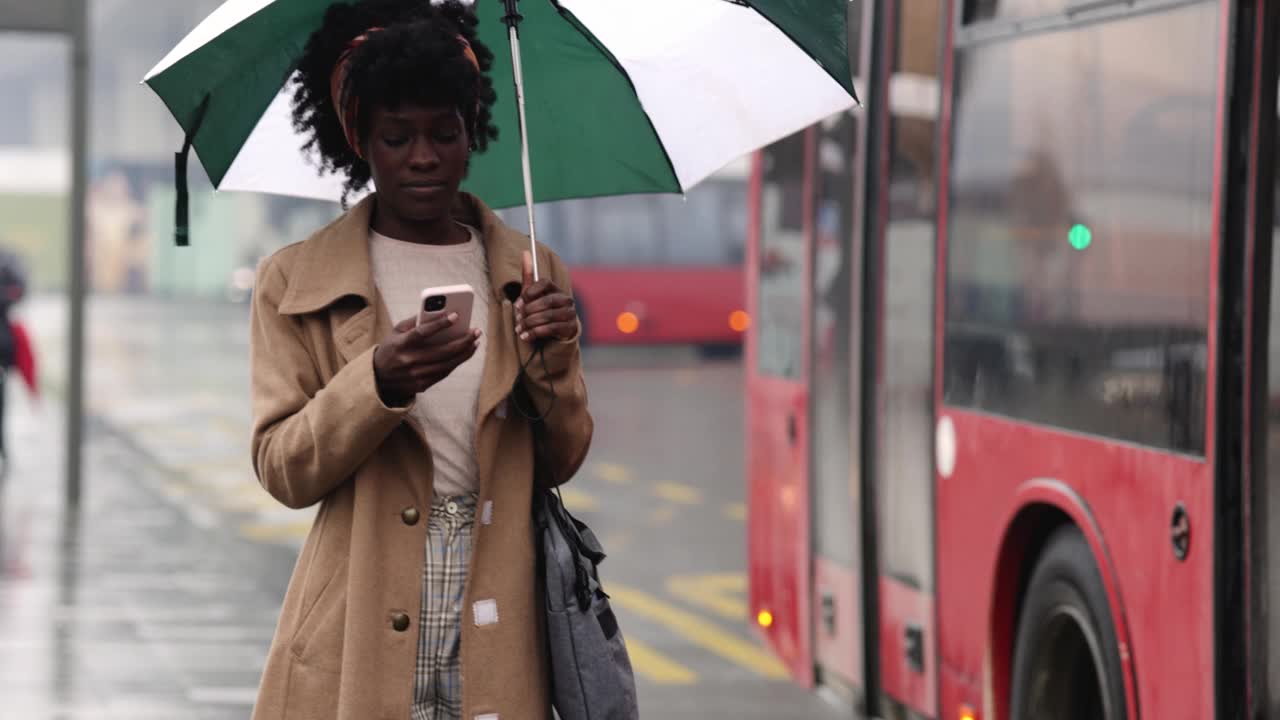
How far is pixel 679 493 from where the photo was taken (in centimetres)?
1535

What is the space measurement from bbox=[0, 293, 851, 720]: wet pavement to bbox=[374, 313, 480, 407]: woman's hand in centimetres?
480

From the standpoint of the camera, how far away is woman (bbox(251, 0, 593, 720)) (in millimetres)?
3162

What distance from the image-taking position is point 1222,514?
416cm

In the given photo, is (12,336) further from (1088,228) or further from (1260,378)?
(1260,378)

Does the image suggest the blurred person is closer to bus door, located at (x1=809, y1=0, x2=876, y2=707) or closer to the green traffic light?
bus door, located at (x1=809, y1=0, x2=876, y2=707)

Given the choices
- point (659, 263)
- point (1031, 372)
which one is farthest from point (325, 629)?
point (659, 263)

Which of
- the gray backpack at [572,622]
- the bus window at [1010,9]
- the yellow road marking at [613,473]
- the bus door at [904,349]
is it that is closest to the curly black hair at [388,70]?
the gray backpack at [572,622]

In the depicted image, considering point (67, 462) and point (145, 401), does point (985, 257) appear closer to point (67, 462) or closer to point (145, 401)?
point (67, 462)

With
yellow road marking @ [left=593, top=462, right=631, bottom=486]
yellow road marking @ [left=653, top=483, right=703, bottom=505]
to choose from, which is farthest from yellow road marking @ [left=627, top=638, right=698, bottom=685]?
yellow road marking @ [left=593, top=462, right=631, bottom=486]

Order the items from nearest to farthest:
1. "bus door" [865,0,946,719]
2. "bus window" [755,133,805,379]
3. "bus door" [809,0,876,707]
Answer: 1. "bus door" [865,0,946,719]
2. "bus door" [809,0,876,707]
3. "bus window" [755,133,805,379]

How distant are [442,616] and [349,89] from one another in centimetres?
79

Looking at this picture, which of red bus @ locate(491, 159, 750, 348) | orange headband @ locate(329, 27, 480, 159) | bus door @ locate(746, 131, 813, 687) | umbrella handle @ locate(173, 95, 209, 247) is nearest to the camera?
orange headband @ locate(329, 27, 480, 159)

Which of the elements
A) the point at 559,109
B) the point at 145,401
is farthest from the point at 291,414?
the point at 145,401

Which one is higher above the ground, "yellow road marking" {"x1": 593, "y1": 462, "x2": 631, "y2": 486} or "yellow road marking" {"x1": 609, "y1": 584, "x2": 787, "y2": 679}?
"yellow road marking" {"x1": 593, "y1": 462, "x2": 631, "y2": 486}
